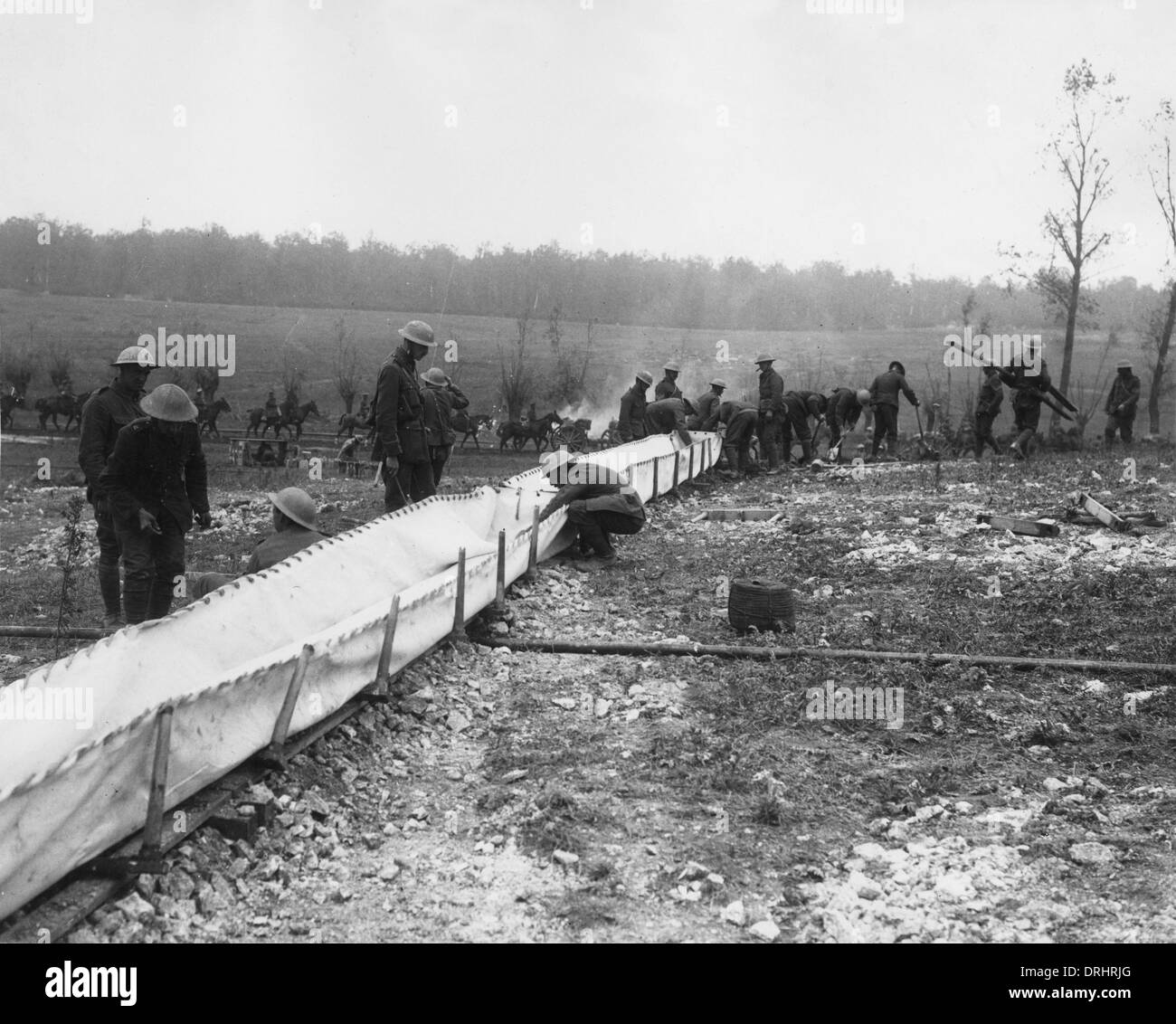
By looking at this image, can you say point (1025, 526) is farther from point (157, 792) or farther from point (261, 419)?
point (261, 419)

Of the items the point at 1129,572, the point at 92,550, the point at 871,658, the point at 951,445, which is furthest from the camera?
the point at 951,445

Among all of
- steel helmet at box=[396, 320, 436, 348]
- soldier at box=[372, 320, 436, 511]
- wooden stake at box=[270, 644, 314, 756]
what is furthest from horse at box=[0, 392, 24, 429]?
wooden stake at box=[270, 644, 314, 756]

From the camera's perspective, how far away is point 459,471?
18031mm

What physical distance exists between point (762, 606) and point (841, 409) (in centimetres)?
1078

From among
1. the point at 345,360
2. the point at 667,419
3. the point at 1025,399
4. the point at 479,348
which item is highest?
the point at 479,348

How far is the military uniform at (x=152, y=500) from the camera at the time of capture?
600cm

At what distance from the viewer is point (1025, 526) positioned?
9.14 m

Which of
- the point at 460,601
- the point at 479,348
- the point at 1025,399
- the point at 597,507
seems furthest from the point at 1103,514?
the point at 479,348

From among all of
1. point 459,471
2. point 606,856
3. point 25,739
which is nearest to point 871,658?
point 606,856

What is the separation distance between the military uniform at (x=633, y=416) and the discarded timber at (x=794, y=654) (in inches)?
290

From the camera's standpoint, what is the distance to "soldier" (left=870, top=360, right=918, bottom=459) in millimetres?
15789
